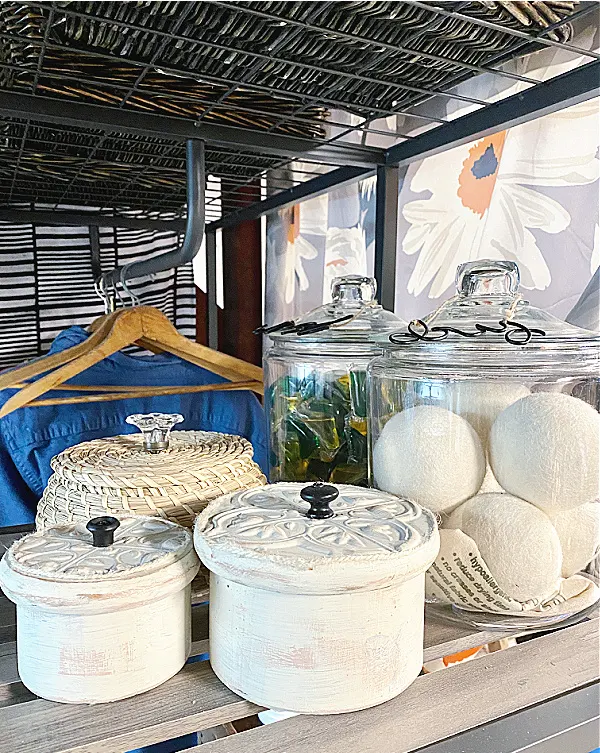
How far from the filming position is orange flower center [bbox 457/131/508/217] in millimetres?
795

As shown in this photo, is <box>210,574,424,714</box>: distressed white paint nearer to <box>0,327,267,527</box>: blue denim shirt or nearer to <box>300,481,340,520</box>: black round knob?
<box>300,481,340,520</box>: black round knob

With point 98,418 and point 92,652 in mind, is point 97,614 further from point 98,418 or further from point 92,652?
point 98,418

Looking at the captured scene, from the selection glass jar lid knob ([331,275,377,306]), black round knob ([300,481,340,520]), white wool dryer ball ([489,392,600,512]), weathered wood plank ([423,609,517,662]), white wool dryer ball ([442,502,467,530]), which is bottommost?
weathered wood plank ([423,609,517,662])

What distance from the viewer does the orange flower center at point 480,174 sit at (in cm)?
79

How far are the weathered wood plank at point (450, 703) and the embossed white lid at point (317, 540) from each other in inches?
3.1

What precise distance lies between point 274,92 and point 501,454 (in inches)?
14.7

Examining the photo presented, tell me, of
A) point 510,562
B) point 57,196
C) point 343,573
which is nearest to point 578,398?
point 510,562

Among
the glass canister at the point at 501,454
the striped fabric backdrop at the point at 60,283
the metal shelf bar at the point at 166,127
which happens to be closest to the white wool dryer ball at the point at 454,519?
the glass canister at the point at 501,454

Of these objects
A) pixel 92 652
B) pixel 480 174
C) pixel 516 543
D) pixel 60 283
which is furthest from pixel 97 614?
pixel 60 283

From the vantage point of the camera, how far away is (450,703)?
364 mm

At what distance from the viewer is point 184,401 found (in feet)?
3.01

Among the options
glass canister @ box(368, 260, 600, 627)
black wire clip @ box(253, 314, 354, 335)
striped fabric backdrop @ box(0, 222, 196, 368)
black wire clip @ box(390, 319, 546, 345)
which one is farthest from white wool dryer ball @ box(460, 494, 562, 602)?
striped fabric backdrop @ box(0, 222, 196, 368)

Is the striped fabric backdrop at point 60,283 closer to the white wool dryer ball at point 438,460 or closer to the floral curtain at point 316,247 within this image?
the floral curtain at point 316,247

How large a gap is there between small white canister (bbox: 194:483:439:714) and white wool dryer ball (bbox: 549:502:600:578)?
109 mm
